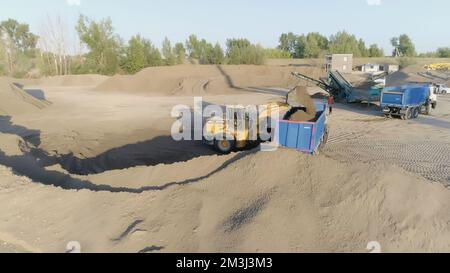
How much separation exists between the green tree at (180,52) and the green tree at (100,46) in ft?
34.7

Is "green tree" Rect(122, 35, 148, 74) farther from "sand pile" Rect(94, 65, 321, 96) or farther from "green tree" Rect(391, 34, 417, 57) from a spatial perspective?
A: "green tree" Rect(391, 34, 417, 57)

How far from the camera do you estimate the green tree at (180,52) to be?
59.8 metres

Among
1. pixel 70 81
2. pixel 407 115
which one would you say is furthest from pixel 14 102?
pixel 70 81

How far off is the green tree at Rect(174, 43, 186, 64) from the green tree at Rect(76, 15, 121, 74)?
1058 cm

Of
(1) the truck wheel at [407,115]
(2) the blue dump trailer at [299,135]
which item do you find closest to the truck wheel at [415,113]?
(1) the truck wheel at [407,115]

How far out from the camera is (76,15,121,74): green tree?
55.7 metres

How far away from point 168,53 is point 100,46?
11.8 m

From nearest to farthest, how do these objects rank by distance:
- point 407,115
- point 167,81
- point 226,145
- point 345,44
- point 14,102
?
point 226,145 < point 407,115 < point 14,102 < point 167,81 < point 345,44

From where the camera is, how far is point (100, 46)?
5603 cm

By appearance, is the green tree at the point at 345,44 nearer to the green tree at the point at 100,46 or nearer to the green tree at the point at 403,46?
the green tree at the point at 403,46

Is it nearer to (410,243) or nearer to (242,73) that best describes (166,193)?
(410,243)

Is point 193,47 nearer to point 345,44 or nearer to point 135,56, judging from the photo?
point 135,56

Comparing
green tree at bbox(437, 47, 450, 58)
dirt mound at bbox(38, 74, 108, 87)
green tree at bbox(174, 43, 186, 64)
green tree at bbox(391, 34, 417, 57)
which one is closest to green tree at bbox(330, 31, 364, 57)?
green tree at bbox(391, 34, 417, 57)
